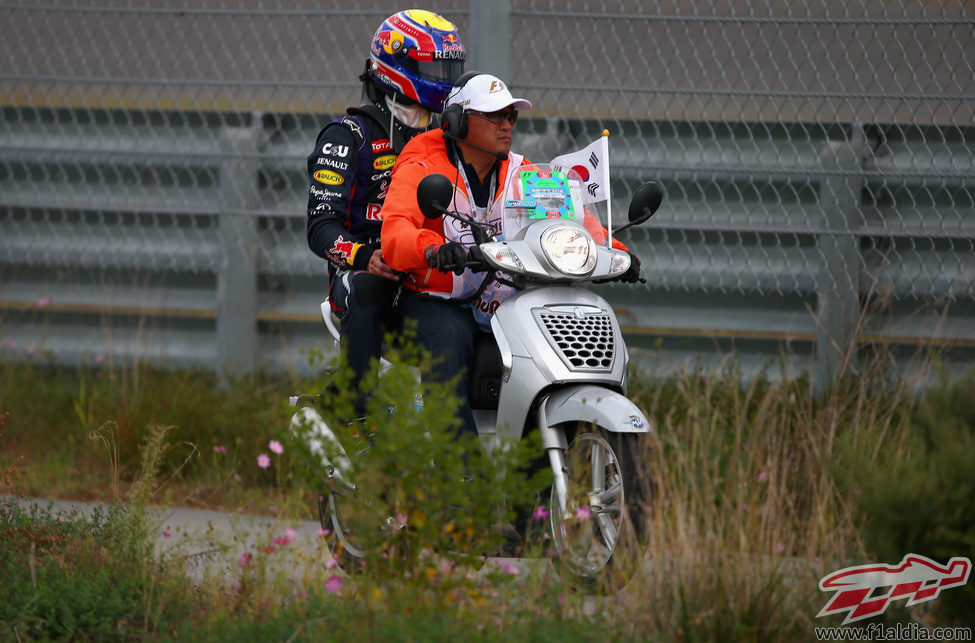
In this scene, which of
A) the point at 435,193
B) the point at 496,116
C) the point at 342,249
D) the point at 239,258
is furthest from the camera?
the point at 239,258

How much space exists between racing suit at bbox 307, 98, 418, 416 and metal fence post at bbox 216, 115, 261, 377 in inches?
82.9

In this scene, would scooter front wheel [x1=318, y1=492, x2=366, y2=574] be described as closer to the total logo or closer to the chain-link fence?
the total logo

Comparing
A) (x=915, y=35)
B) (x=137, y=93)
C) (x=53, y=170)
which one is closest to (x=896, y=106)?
(x=915, y=35)

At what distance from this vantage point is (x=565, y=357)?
3.87m

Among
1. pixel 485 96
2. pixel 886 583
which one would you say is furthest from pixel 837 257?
pixel 886 583

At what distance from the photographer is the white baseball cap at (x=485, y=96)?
163 inches

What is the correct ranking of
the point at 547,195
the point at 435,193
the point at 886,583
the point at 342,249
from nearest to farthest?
1. the point at 886,583
2. the point at 435,193
3. the point at 547,195
4. the point at 342,249

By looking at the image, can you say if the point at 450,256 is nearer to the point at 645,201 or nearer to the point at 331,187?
the point at 645,201

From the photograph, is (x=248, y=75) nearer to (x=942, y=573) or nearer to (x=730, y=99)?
(x=730, y=99)

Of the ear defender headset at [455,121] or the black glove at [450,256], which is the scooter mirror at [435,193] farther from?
the ear defender headset at [455,121]

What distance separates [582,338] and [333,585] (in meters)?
1.19

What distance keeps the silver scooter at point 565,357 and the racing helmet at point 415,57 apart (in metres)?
0.77

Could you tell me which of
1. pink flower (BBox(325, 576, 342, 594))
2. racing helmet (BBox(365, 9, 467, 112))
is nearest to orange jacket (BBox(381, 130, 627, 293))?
racing helmet (BBox(365, 9, 467, 112))

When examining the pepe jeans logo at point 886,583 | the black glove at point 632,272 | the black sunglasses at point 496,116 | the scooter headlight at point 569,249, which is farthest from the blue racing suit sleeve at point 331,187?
the pepe jeans logo at point 886,583
